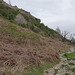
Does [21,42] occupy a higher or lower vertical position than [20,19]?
lower

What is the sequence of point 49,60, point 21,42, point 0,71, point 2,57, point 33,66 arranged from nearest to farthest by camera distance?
point 0,71, point 2,57, point 33,66, point 49,60, point 21,42

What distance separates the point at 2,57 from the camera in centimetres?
602

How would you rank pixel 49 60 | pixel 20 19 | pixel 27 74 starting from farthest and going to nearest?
pixel 20 19 → pixel 49 60 → pixel 27 74

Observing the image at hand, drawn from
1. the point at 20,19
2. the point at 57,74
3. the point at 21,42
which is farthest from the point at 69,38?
the point at 57,74

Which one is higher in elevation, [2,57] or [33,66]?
[2,57]

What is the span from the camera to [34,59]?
7.10 m

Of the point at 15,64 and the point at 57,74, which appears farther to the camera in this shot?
the point at 57,74

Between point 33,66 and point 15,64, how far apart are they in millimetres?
1393

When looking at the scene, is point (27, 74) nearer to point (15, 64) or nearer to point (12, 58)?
Answer: point (15, 64)

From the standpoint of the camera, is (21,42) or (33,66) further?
(21,42)

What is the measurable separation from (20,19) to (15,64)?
2449 cm

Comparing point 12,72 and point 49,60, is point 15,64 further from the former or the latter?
point 49,60

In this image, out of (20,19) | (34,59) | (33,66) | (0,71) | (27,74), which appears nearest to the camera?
(0,71)

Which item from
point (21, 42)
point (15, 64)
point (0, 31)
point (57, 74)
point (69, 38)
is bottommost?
point (57, 74)
